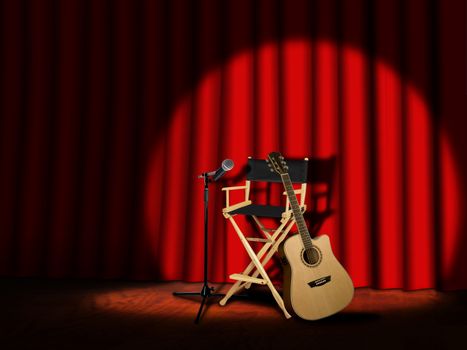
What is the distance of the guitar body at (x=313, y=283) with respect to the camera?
85.7 inches

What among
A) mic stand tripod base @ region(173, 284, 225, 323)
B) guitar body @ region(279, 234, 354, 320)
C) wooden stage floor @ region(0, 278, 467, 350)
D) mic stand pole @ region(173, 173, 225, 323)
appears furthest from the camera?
mic stand pole @ region(173, 173, 225, 323)

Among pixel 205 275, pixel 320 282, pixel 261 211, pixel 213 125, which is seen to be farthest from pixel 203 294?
pixel 213 125

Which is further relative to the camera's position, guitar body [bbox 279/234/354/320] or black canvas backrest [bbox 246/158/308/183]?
black canvas backrest [bbox 246/158/308/183]

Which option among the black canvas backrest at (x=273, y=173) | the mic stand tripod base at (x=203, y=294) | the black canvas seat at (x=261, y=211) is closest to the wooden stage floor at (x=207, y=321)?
the mic stand tripod base at (x=203, y=294)

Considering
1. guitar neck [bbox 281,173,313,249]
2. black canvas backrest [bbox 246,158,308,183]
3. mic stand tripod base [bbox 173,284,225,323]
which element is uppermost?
black canvas backrest [bbox 246,158,308,183]

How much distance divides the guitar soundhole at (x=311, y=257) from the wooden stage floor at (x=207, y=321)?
1.04ft

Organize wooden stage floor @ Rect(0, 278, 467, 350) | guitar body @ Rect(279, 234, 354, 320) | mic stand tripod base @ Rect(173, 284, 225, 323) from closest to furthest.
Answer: wooden stage floor @ Rect(0, 278, 467, 350), guitar body @ Rect(279, 234, 354, 320), mic stand tripod base @ Rect(173, 284, 225, 323)

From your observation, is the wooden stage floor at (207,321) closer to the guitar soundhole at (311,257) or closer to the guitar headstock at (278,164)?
the guitar soundhole at (311,257)

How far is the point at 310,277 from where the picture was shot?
87.3 inches

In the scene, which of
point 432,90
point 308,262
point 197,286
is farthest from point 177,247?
point 432,90

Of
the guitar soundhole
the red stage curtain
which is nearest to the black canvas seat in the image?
the guitar soundhole

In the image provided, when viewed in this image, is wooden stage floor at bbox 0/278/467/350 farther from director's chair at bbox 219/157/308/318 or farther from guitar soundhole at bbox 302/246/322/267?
guitar soundhole at bbox 302/246/322/267

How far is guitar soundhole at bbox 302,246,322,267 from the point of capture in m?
2.26

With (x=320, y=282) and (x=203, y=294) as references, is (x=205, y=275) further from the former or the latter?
(x=320, y=282)
